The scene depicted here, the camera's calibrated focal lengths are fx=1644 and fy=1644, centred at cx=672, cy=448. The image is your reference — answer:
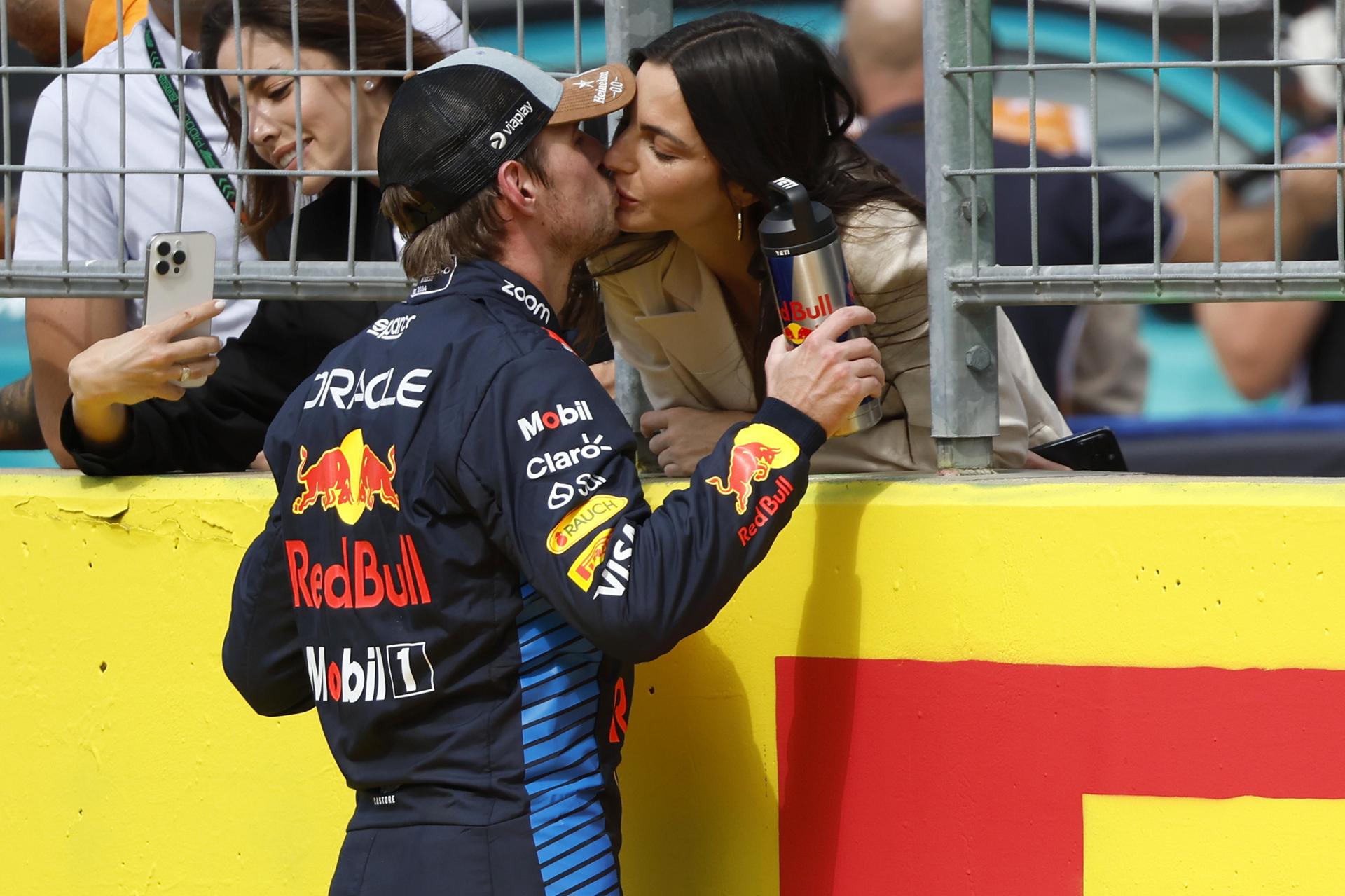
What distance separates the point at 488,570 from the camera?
188 cm

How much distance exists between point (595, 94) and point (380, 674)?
0.79 m

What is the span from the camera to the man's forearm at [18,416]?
434cm

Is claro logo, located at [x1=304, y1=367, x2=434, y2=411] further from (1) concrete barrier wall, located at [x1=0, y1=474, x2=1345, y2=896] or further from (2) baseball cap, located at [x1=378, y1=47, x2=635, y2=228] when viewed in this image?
(1) concrete barrier wall, located at [x1=0, y1=474, x2=1345, y2=896]

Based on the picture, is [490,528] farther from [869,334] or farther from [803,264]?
[869,334]

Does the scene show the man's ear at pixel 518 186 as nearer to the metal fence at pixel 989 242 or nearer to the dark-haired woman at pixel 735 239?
the dark-haired woman at pixel 735 239

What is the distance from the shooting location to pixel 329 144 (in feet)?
8.86

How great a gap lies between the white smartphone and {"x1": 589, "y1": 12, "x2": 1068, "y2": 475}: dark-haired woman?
1.92 ft

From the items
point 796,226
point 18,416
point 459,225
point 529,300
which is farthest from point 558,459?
point 18,416

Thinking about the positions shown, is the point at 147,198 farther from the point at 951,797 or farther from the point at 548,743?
the point at 951,797

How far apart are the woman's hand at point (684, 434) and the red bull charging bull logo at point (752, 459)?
565mm

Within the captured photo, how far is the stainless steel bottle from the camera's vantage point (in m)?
2.07

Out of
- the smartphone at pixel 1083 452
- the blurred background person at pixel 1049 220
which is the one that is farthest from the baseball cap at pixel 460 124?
the blurred background person at pixel 1049 220

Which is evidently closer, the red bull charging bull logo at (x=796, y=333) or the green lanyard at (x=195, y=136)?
the red bull charging bull logo at (x=796, y=333)

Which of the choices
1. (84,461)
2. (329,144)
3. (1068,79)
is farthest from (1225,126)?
(84,461)
